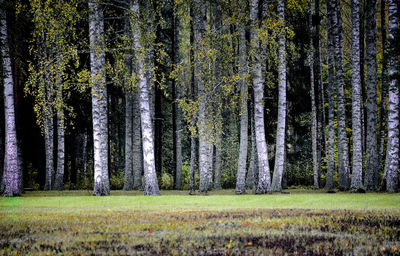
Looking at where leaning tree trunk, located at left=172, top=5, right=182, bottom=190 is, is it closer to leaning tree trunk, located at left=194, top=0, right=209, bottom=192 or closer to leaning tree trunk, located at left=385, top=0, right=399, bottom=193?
leaning tree trunk, located at left=194, top=0, right=209, bottom=192

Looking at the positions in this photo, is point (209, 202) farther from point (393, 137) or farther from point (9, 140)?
point (9, 140)

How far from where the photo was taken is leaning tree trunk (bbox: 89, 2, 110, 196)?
59.5 feet

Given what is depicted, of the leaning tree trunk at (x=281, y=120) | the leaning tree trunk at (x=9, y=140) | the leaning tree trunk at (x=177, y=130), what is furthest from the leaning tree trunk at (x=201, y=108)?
the leaning tree trunk at (x=9, y=140)

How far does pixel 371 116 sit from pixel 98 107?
12052mm

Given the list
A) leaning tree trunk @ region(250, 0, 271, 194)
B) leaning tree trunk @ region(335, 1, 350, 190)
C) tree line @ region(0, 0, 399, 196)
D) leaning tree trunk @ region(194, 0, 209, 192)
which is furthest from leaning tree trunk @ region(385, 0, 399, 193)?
leaning tree trunk @ region(194, 0, 209, 192)

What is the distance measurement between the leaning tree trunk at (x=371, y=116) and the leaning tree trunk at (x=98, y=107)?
11.5 meters

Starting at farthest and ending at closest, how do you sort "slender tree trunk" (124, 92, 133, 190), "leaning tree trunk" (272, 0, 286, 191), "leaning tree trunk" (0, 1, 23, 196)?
"slender tree trunk" (124, 92, 133, 190)
"leaning tree trunk" (272, 0, 286, 191)
"leaning tree trunk" (0, 1, 23, 196)

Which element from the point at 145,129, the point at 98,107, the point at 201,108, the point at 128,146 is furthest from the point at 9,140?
the point at 201,108

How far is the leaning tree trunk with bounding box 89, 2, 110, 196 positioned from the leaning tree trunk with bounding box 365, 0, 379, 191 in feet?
37.8

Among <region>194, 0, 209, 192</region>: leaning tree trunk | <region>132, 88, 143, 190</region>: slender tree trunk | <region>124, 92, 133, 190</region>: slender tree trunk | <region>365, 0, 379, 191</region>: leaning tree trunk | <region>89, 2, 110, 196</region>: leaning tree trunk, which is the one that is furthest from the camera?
<region>124, 92, 133, 190</region>: slender tree trunk

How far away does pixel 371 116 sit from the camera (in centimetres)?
1891

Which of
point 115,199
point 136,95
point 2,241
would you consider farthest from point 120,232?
point 136,95

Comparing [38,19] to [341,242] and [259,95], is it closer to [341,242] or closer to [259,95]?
[259,95]

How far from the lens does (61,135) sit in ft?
79.6
